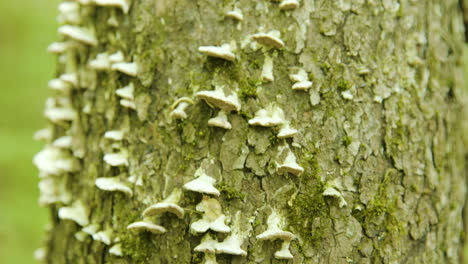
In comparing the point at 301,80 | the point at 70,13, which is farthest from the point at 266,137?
the point at 70,13

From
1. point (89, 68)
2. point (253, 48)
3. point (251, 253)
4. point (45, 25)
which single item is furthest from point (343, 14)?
point (45, 25)

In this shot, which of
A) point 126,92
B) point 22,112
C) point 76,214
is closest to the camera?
point 126,92

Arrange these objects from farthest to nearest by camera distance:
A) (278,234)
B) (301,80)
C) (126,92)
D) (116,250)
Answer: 1. (126,92)
2. (116,250)
3. (301,80)
4. (278,234)

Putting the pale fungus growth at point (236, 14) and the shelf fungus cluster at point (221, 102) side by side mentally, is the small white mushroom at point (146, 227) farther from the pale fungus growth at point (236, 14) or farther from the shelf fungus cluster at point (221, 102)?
the pale fungus growth at point (236, 14)

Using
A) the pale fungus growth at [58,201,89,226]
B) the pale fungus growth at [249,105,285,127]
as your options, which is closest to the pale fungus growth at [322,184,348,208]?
the pale fungus growth at [249,105,285,127]

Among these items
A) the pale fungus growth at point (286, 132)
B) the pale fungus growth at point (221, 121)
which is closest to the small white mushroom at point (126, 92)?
the pale fungus growth at point (221, 121)

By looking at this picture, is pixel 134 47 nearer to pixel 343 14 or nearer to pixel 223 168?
pixel 223 168

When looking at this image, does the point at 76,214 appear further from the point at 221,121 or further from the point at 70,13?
the point at 70,13
